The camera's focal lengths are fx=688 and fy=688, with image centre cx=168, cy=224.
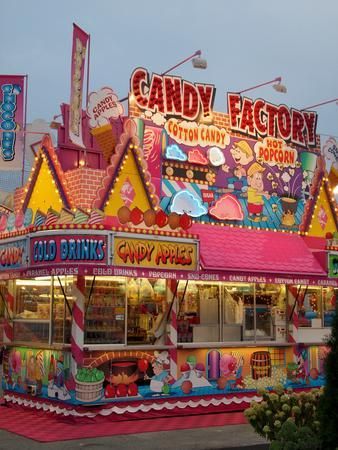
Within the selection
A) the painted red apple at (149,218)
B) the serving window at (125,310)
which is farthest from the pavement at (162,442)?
the painted red apple at (149,218)

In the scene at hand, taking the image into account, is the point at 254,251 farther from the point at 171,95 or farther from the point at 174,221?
the point at 171,95

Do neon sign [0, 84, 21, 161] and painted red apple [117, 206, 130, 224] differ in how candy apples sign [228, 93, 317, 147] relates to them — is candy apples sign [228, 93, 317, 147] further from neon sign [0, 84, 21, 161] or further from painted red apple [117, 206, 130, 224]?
neon sign [0, 84, 21, 161]

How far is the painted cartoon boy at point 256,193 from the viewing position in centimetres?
1739

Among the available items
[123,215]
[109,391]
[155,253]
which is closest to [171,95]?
[123,215]

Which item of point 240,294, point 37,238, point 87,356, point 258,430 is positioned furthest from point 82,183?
point 258,430

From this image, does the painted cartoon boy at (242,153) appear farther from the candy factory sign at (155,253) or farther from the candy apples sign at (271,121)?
the candy factory sign at (155,253)

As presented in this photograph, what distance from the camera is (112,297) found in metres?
14.6

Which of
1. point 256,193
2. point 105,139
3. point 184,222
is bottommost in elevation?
point 184,222

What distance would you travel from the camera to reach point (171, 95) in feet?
54.6

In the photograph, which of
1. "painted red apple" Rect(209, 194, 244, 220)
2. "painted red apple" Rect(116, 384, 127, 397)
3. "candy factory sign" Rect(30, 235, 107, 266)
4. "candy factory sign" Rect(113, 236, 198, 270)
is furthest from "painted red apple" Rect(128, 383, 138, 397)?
"painted red apple" Rect(209, 194, 244, 220)

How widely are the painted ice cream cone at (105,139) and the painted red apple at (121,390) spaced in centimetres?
523

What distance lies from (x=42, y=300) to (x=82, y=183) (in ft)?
9.38

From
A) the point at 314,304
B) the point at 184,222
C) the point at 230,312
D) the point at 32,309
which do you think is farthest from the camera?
the point at 314,304

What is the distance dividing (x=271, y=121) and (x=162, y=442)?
978cm
